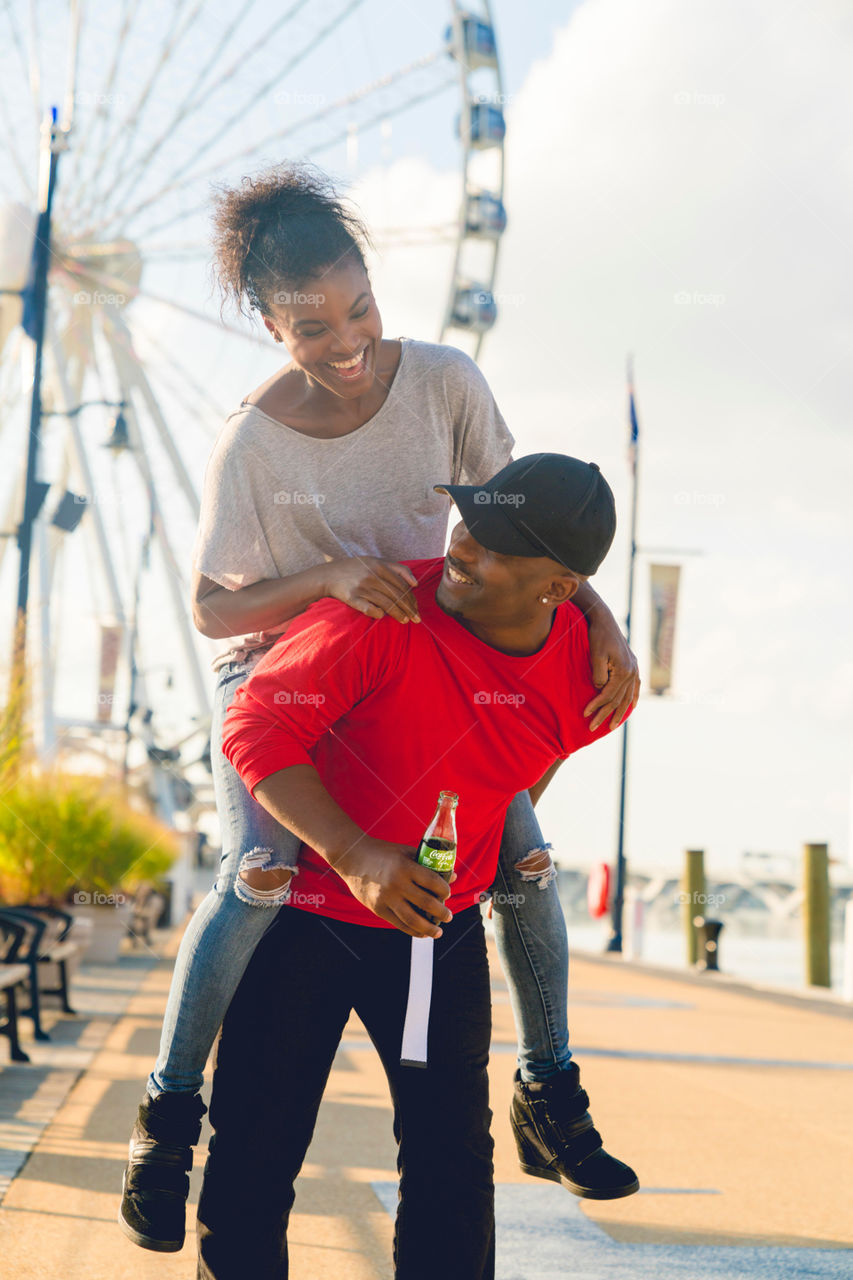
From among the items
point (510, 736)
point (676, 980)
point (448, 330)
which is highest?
point (448, 330)

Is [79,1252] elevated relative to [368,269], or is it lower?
lower

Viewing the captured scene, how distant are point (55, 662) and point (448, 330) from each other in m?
9.28

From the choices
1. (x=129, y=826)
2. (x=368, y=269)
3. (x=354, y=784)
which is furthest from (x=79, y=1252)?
(x=129, y=826)

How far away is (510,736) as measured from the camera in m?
2.35

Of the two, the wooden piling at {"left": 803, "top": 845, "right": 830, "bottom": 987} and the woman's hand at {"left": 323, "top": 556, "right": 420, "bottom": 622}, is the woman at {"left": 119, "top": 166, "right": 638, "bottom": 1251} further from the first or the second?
the wooden piling at {"left": 803, "top": 845, "right": 830, "bottom": 987}

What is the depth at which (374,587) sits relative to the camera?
7.35 feet

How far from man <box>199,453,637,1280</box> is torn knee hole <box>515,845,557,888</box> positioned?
0.58 feet

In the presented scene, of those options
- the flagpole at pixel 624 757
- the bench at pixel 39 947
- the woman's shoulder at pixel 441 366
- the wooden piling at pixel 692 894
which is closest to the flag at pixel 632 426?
the flagpole at pixel 624 757

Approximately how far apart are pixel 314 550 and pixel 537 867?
2.50 ft

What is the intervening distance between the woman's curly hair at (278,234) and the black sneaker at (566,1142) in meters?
1.61

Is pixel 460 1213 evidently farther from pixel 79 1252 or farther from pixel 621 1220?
pixel 621 1220

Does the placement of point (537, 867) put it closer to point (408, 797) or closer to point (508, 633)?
point (408, 797)

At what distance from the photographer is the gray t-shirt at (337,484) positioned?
2.52 metres

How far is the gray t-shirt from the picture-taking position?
2.52 meters
